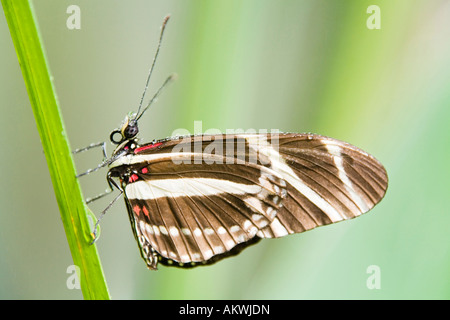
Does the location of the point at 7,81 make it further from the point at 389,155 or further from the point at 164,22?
the point at 389,155

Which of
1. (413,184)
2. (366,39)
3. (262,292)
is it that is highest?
(366,39)

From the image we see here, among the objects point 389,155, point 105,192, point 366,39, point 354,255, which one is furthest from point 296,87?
point 105,192

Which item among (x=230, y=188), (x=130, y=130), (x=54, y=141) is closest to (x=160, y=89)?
(x=130, y=130)

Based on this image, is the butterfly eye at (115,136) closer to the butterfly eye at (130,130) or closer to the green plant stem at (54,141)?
the butterfly eye at (130,130)

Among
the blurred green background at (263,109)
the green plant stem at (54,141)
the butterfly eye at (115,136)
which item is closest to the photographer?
the green plant stem at (54,141)

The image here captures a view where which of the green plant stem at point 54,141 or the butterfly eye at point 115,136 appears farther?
the butterfly eye at point 115,136

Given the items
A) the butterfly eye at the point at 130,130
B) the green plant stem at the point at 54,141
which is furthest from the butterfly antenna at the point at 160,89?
the green plant stem at the point at 54,141

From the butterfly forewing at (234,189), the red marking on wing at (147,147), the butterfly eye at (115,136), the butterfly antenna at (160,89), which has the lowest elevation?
the butterfly forewing at (234,189)

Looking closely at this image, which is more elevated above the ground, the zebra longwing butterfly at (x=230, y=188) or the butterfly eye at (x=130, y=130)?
the butterfly eye at (x=130, y=130)

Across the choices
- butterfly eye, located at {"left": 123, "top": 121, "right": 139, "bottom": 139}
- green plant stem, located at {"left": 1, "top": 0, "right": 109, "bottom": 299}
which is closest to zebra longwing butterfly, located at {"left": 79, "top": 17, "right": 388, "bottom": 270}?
butterfly eye, located at {"left": 123, "top": 121, "right": 139, "bottom": 139}
